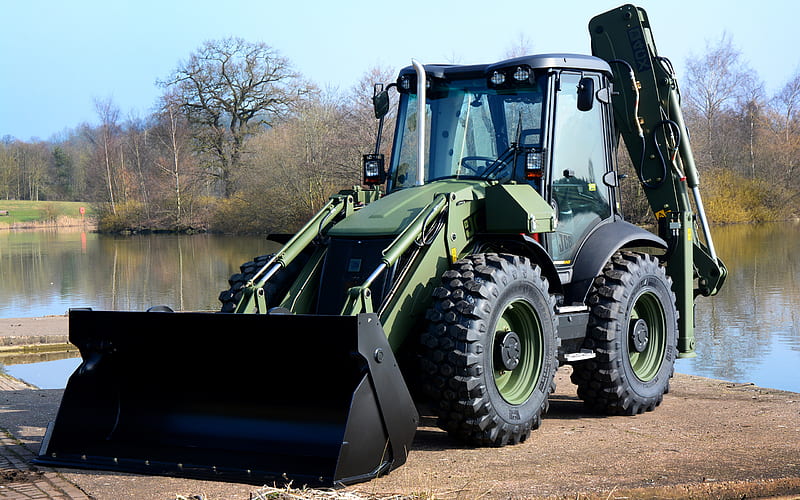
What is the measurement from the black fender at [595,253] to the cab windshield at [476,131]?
93 cm

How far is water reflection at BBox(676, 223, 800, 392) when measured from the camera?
12.4 m

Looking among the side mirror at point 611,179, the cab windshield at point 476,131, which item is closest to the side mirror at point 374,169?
the cab windshield at point 476,131

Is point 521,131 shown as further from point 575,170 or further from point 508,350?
point 508,350

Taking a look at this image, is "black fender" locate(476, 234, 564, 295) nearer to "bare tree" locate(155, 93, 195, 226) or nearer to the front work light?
the front work light

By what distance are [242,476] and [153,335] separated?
4.30 feet

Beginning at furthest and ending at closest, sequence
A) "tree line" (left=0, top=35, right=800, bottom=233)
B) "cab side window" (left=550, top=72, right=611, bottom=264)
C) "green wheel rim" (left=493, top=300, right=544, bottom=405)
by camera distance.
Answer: "tree line" (left=0, top=35, right=800, bottom=233) → "cab side window" (left=550, top=72, right=611, bottom=264) → "green wheel rim" (left=493, top=300, right=544, bottom=405)

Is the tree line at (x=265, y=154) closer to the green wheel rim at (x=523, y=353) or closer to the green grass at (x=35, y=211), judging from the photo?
the green grass at (x=35, y=211)

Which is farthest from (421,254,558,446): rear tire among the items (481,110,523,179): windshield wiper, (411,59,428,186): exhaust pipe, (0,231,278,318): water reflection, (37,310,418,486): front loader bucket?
(0,231,278,318): water reflection

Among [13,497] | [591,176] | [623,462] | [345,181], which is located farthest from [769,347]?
[345,181]

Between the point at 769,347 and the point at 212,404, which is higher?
the point at 212,404

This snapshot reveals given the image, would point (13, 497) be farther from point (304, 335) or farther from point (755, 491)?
point (755, 491)

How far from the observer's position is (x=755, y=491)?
5344 mm

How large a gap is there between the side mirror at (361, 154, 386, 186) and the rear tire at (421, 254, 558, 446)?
1.86 metres

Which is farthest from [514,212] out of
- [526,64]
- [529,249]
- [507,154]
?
[526,64]
